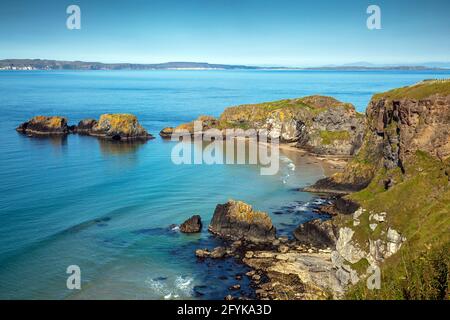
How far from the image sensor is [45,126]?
14100 centimetres

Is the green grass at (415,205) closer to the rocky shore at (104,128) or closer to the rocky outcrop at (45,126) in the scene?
the rocky shore at (104,128)

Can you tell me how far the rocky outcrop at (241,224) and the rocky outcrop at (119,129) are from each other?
3146 inches

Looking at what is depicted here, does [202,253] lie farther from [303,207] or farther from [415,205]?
[415,205]

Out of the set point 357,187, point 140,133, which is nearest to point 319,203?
point 357,187

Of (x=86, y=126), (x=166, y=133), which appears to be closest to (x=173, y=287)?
(x=166, y=133)

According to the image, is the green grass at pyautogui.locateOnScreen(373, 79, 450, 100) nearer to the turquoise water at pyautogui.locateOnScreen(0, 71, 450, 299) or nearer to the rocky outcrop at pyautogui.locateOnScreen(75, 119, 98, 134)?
the turquoise water at pyautogui.locateOnScreen(0, 71, 450, 299)

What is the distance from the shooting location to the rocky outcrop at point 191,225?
205ft

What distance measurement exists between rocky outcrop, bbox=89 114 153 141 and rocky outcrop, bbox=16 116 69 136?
30.4ft

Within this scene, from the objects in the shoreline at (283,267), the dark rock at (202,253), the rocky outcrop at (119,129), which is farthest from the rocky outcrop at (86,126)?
the dark rock at (202,253)

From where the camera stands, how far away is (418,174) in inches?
2287

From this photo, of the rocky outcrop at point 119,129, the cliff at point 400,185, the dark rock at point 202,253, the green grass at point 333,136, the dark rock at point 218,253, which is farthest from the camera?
the rocky outcrop at point 119,129

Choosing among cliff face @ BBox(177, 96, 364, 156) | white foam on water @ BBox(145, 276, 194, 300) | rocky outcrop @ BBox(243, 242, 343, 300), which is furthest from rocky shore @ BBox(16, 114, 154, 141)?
white foam on water @ BBox(145, 276, 194, 300)
